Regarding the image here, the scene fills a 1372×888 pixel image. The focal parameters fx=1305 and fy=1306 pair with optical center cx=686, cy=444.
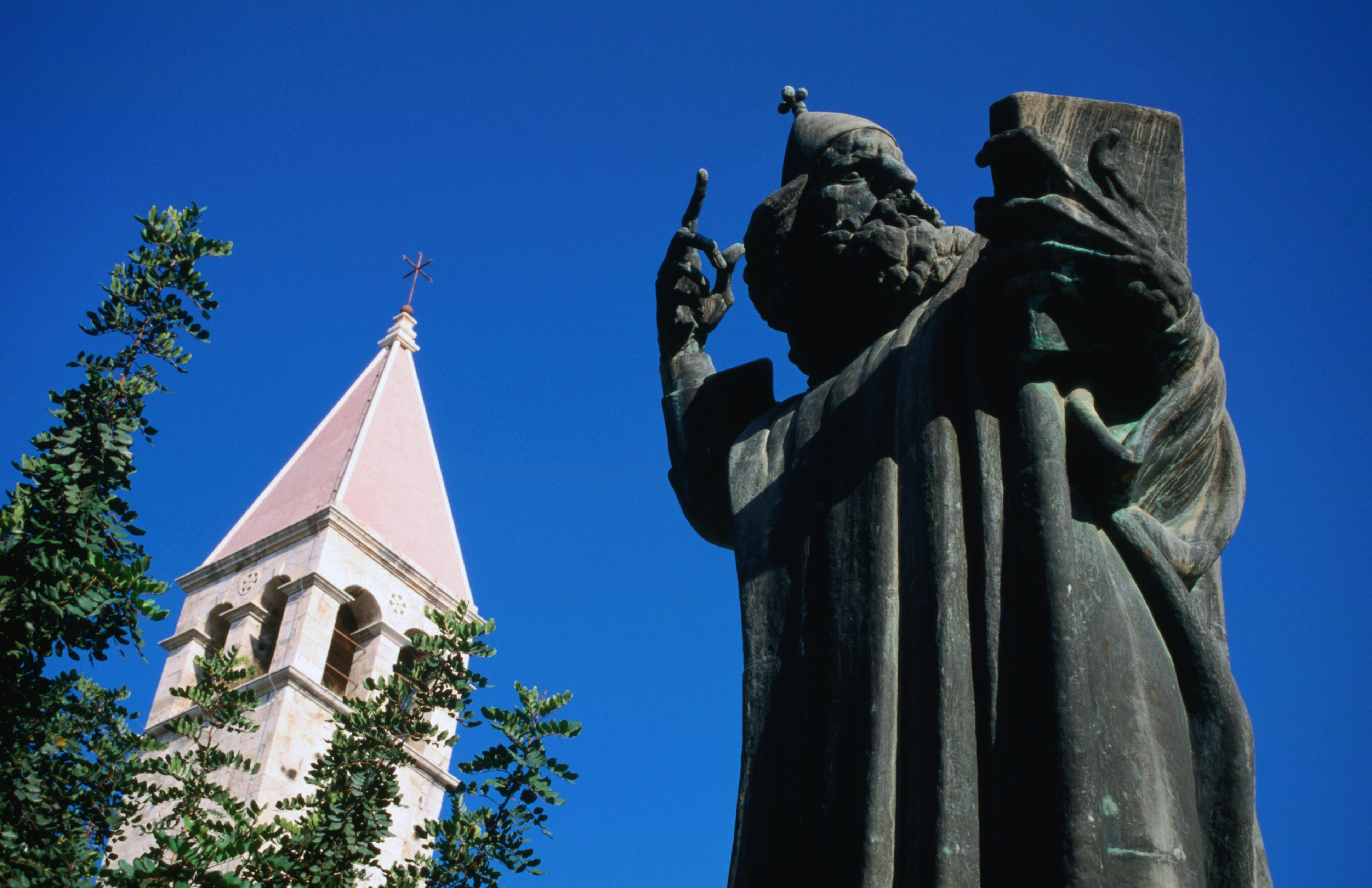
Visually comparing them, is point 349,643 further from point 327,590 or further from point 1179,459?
point 1179,459

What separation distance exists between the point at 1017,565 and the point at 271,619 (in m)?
33.8

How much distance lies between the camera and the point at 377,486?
3556cm

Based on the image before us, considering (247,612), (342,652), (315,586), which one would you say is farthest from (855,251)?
Answer: (342,652)

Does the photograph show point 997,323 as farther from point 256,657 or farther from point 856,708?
point 256,657

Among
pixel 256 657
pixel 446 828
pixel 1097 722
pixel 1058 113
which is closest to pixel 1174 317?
pixel 1058 113

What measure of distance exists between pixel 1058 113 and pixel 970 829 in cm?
157

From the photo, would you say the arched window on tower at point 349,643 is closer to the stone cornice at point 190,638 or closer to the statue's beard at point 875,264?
the stone cornice at point 190,638

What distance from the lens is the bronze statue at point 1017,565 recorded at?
7.72 ft

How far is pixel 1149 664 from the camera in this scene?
249cm

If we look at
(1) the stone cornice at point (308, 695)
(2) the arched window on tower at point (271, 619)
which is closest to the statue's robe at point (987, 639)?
(1) the stone cornice at point (308, 695)

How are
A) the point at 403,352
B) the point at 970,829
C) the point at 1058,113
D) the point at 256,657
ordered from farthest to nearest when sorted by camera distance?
the point at 403,352, the point at 256,657, the point at 1058,113, the point at 970,829

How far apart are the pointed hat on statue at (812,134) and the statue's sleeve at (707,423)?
562 mm

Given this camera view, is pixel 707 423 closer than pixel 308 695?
Yes

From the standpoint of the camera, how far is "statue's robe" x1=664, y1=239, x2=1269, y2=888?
2322mm
